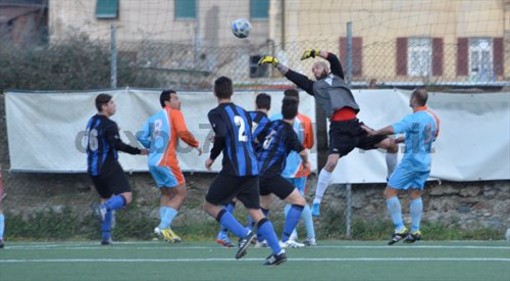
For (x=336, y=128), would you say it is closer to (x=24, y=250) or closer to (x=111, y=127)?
(x=111, y=127)

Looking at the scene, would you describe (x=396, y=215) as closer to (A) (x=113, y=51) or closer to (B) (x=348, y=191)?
(B) (x=348, y=191)

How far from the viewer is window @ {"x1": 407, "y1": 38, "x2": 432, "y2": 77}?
16656mm

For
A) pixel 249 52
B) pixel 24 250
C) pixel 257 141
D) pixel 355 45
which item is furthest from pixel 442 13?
pixel 24 250

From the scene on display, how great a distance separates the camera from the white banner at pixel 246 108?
51.4ft

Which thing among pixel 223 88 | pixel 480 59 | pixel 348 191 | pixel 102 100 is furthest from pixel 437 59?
pixel 223 88

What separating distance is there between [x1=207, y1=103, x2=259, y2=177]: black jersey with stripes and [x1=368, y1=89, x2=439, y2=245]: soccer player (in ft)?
8.92

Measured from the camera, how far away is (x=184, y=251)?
494 inches

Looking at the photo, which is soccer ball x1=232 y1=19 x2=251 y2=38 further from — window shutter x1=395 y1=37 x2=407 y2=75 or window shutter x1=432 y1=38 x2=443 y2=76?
window shutter x1=432 y1=38 x2=443 y2=76

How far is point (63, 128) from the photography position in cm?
1586

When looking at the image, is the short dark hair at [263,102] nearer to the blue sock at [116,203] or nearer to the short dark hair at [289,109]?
the short dark hair at [289,109]

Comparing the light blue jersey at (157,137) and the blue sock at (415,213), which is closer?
the blue sock at (415,213)

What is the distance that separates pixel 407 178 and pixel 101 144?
3633 millimetres

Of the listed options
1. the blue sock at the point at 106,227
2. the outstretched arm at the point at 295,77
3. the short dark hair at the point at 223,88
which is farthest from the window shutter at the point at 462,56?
the short dark hair at the point at 223,88

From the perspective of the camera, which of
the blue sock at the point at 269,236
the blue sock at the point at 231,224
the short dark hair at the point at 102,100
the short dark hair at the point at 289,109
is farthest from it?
the short dark hair at the point at 102,100
